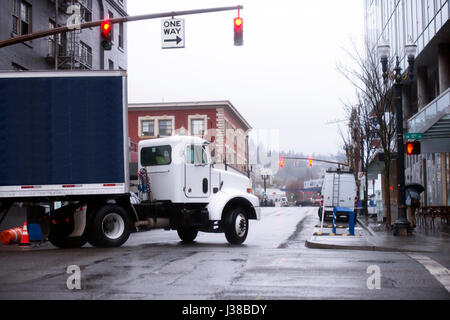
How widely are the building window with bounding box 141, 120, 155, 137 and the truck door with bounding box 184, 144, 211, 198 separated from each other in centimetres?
5219

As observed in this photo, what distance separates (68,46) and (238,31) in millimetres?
16590

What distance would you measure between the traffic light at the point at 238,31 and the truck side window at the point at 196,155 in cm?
319

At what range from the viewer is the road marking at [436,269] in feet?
31.3

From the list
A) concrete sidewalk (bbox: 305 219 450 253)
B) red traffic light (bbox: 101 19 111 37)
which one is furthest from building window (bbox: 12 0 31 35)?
concrete sidewalk (bbox: 305 219 450 253)

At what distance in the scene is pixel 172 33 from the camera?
1738 centimetres

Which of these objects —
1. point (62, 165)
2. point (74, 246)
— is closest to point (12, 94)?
point (62, 165)

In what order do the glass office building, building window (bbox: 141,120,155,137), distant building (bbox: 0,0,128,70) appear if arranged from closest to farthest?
the glass office building → distant building (bbox: 0,0,128,70) → building window (bbox: 141,120,155,137)

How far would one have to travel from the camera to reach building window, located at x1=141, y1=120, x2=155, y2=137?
69188mm

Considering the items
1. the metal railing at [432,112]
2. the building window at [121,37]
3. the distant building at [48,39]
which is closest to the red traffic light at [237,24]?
the metal railing at [432,112]

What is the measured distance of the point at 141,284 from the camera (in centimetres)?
917

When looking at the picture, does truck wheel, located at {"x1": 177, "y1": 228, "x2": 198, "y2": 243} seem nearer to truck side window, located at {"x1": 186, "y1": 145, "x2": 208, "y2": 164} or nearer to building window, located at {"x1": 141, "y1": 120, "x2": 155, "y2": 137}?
truck side window, located at {"x1": 186, "y1": 145, "x2": 208, "y2": 164}

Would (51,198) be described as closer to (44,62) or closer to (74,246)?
(74,246)

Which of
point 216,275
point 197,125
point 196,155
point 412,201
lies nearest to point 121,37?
point 412,201

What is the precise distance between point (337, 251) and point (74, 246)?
6.97 m
